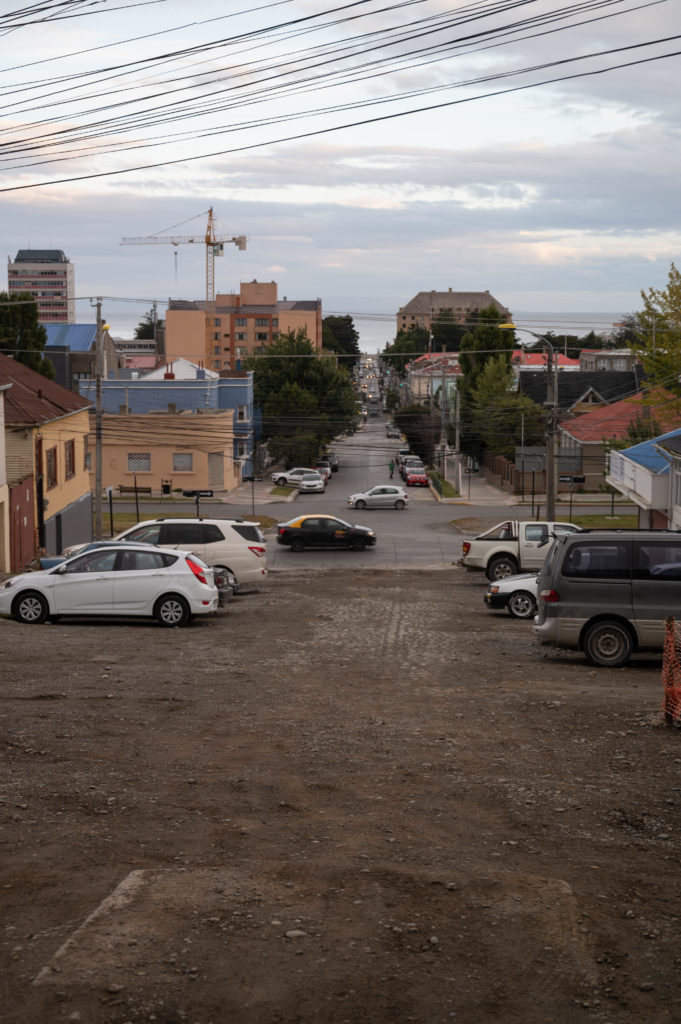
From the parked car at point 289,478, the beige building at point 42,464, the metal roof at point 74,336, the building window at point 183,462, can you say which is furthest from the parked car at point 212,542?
the metal roof at point 74,336

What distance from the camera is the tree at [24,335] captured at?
53844mm

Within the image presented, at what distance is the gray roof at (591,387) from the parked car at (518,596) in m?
66.5

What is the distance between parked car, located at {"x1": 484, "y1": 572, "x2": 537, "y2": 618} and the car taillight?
22.0ft

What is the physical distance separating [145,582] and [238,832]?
12.5m

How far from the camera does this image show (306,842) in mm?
7832

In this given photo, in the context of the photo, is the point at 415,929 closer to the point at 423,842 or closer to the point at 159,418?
the point at 423,842

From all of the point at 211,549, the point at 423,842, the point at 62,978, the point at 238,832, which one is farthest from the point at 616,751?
the point at 211,549

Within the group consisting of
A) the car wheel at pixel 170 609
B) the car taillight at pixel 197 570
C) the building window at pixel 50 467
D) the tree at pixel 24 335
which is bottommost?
the car wheel at pixel 170 609

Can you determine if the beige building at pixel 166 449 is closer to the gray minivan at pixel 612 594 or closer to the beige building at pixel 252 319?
the gray minivan at pixel 612 594

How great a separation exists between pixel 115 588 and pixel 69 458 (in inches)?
926

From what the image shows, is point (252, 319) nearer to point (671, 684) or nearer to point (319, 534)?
point (319, 534)

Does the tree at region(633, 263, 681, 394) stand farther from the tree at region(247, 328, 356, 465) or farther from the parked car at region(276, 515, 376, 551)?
the tree at region(247, 328, 356, 465)

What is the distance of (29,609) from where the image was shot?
66.6 ft

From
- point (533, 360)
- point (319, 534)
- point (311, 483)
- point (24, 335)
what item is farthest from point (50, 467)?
point (533, 360)
